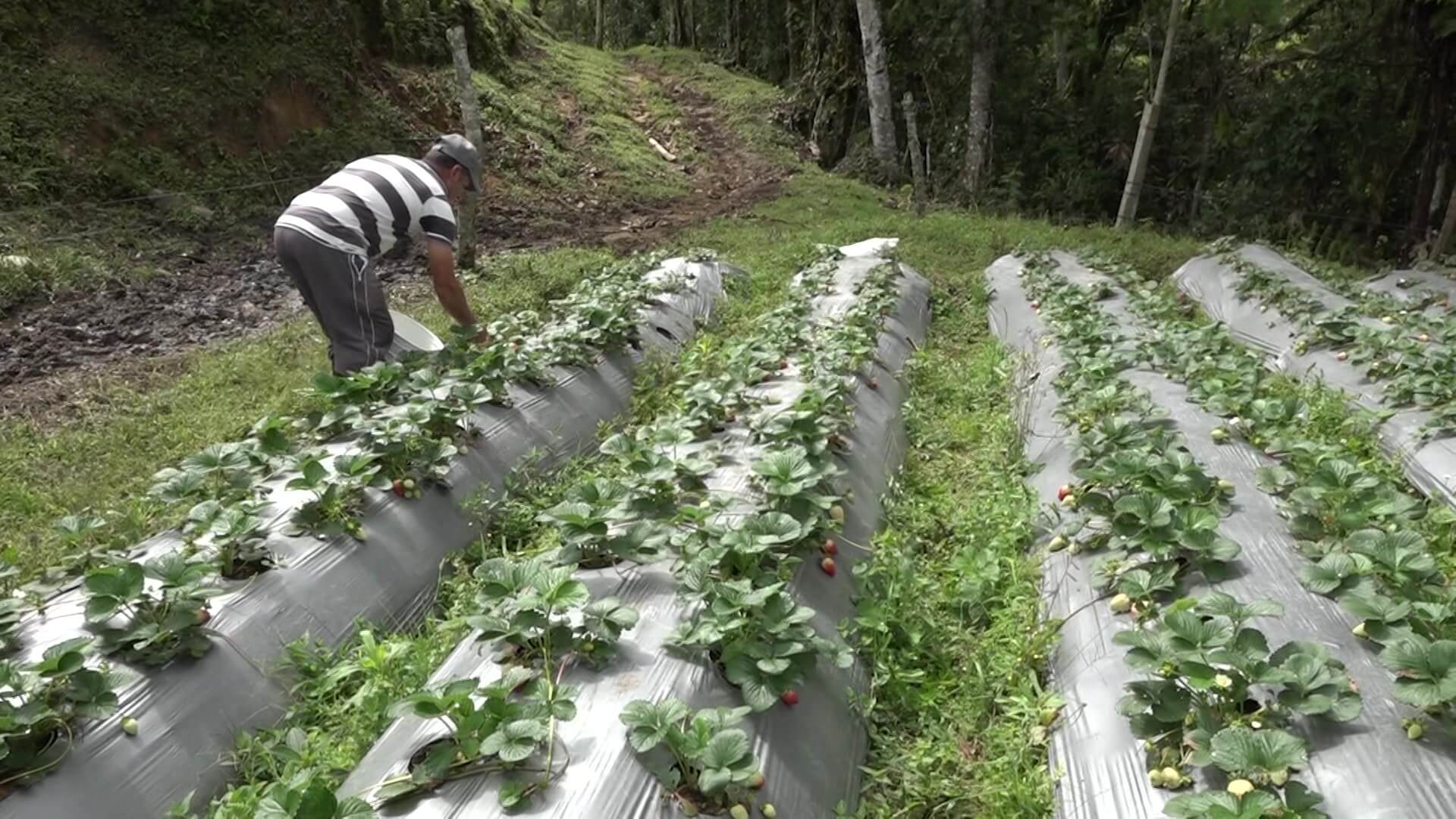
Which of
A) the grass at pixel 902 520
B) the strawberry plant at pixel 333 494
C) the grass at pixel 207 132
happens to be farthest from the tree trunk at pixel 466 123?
the strawberry plant at pixel 333 494

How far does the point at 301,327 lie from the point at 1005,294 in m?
5.58

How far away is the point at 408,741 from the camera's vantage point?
214cm

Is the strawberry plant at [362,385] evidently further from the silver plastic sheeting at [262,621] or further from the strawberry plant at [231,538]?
the strawberry plant at [231,538]

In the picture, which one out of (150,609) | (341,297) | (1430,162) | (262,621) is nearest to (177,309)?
(341,297)

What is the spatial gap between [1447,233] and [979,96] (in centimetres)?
581

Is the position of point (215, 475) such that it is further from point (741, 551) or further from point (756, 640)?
point (756, 640)

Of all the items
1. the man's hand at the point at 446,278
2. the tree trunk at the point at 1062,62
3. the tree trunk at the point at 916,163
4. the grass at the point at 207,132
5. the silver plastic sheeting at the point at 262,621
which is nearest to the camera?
the silver plastic sheeting at the point at 262,621

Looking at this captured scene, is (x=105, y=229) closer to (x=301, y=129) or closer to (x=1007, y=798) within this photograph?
(x=301, y=129)

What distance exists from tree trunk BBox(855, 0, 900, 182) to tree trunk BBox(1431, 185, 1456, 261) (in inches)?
284

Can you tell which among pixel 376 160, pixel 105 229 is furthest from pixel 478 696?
pixel 105 229

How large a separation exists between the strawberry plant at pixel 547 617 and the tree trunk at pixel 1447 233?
1145 cm

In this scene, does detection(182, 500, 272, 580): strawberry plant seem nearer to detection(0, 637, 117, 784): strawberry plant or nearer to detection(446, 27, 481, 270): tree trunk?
detection(0, 637, 117, 784): strawberry plant

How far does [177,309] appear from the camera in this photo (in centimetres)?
677

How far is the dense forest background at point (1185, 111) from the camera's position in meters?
11.7
